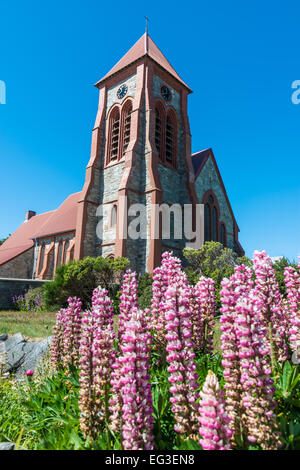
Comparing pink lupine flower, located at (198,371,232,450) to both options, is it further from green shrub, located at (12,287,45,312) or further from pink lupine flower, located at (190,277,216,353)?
green shrub, located at (12,287,45,312)

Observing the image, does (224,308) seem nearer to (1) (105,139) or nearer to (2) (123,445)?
(2) (123,445)

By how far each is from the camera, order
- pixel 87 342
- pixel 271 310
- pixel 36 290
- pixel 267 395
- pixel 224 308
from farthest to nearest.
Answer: pixel 36 290
pixel 271 310
pixel 87 342
pixel 224 308
pixel 267 395

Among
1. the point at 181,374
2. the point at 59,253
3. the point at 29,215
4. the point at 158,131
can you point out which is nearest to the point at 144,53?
the point at 158,131

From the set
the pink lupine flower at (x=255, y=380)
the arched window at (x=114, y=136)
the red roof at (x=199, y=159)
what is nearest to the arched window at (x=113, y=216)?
the arched window at (x=114, y=136)

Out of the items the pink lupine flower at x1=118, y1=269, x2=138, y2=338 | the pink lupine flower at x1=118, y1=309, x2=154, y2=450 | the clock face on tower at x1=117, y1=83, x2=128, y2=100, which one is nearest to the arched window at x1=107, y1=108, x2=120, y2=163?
the clock face on tower at x1=117, y1=83, x2=128, y2=100

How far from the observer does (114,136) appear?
2647 cm

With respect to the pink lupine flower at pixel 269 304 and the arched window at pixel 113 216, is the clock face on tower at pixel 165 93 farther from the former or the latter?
the pink lupine flower at pixel 269 304

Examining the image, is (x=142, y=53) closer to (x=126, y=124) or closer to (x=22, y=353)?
(x=126, y=124)

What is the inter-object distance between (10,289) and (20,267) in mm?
11682

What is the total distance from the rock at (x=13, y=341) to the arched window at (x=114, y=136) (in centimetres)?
1939

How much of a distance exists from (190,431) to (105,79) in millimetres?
30980
